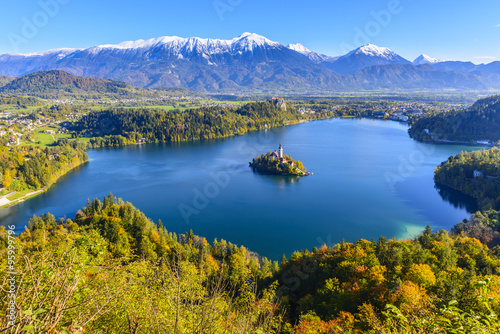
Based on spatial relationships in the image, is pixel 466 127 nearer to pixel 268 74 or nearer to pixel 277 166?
pixel 277 166

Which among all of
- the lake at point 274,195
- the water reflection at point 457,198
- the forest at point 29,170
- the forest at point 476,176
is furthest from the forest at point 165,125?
the water reflection at point 457,198

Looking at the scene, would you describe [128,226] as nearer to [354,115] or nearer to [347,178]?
[347,178]

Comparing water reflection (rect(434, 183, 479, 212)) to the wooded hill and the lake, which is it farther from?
the wooded hill

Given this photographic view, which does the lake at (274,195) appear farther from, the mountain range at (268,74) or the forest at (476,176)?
the mountain range at (268,74)

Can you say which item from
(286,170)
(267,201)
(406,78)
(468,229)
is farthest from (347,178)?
(406,78)

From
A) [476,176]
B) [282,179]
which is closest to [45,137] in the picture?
[282,179]

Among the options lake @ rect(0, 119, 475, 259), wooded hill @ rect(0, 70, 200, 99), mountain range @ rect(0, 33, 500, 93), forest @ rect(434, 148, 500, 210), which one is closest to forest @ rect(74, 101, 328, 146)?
lake @ rect(0, 119, 475, 259)
